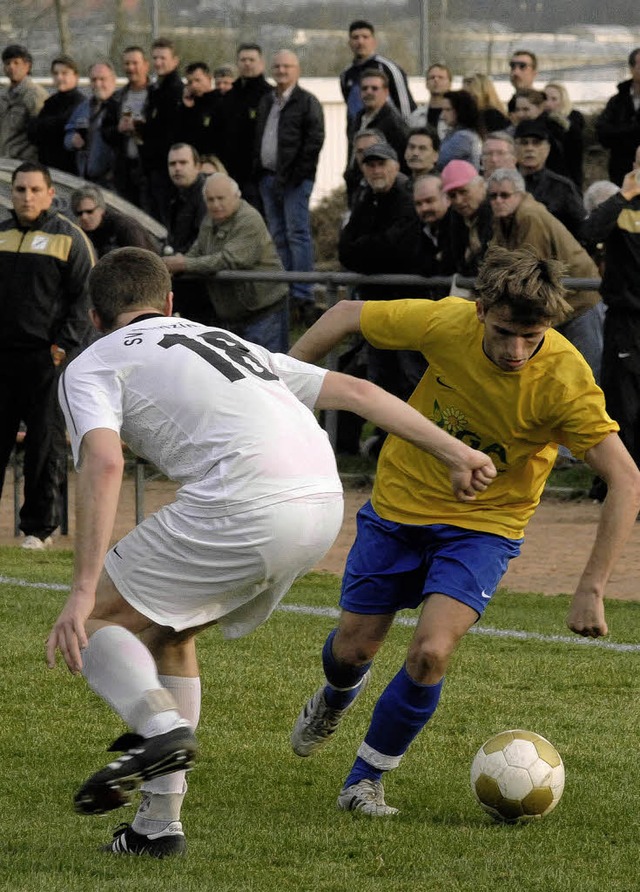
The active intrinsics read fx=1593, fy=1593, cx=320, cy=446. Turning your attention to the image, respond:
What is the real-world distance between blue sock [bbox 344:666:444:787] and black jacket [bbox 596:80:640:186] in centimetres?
824

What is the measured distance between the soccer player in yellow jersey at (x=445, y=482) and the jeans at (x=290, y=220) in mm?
8709

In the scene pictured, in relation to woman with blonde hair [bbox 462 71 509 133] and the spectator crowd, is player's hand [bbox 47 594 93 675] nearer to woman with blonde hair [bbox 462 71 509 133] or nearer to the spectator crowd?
the spectator crowd

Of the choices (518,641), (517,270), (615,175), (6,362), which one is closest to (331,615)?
(518,641)

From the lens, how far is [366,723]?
6457mm

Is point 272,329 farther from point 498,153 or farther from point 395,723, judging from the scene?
point 395,723

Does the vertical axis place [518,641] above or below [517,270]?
below

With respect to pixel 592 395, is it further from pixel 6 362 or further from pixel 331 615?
pixel 6 362

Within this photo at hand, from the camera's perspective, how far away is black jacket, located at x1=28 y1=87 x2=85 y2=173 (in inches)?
618

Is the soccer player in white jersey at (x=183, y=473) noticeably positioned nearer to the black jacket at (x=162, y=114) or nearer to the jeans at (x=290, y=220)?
the jeans at (x=290, y=220)

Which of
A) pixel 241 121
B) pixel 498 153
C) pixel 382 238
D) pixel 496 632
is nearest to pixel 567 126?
pixel 498 153

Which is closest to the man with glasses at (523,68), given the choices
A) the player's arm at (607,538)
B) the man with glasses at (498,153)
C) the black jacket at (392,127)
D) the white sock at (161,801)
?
the black jacket at (392,127)

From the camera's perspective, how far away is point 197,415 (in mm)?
4332

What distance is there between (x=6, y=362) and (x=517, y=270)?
6.27m

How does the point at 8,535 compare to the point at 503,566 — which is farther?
the point at 8,535
